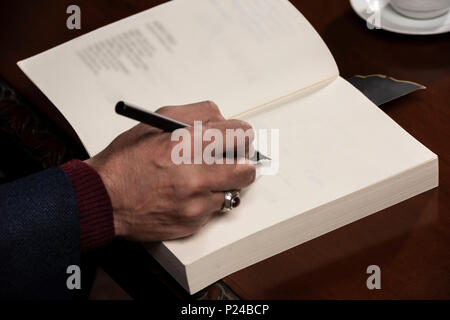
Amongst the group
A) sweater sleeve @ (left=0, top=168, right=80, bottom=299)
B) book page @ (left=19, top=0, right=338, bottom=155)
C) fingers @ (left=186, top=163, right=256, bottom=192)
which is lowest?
sweater sleeve @ (left=0, top=168, right=80, bottom=299)

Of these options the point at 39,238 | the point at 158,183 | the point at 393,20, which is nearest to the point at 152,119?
the point at 158,183

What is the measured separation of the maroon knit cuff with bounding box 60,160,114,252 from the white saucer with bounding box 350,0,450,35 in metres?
0.50

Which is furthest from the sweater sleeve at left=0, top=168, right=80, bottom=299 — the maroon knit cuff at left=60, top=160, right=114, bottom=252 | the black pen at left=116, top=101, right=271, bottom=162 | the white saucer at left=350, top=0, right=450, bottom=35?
the white saucer at left=350, top=0, right=450, bottom=35

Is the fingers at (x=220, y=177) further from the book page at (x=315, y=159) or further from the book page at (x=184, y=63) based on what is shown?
the book page at (x=184, y=63)

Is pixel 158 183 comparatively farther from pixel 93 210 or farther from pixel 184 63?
pixel 184 63

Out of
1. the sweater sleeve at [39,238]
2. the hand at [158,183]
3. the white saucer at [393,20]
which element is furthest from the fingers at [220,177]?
the white saucer at [393,20]

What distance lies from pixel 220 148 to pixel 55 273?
9.0 inches

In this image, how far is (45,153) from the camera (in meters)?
1.07

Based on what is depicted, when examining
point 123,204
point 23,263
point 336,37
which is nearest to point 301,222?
point 123,204

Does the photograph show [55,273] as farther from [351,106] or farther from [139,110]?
[351,106]

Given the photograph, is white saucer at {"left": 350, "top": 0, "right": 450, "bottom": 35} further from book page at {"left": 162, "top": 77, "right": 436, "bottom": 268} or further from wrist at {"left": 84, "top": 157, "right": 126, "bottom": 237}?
wrist at {"left": 84, "top": 157, "right": 126, "bottom": 237}

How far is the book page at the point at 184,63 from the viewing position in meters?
0.99

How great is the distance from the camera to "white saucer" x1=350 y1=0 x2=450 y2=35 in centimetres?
110

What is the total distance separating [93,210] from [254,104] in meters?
0.26
